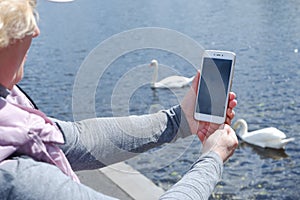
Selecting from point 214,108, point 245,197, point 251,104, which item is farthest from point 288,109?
point 214,108

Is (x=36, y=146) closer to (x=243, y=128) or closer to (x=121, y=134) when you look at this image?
(x=121, y=134)

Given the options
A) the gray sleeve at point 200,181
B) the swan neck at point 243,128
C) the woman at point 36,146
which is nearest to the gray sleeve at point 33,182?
the woman at point 36,146

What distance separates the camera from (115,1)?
3250 centimetres

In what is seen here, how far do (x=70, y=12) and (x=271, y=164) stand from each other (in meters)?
22.7

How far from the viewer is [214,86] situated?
1753mm

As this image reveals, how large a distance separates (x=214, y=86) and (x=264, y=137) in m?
6.88

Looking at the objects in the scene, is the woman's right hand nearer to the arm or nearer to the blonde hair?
the arm

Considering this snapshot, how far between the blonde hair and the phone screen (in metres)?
0.71

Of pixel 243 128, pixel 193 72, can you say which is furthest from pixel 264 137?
pixel 193 72

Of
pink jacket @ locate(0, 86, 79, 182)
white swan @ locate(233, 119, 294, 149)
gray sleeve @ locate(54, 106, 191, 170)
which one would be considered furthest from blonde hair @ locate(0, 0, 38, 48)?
white swan @ locate(233, 119, 294, 149)

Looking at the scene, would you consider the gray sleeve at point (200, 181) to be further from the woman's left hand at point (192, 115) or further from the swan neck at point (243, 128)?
the swan neck at point (243, 128)

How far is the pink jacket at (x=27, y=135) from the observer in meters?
1.22

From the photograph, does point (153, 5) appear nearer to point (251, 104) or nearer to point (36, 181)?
point (251, 104)

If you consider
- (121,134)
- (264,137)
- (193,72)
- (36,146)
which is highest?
(36,146)
